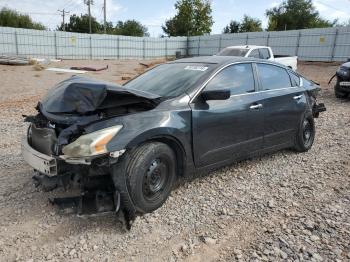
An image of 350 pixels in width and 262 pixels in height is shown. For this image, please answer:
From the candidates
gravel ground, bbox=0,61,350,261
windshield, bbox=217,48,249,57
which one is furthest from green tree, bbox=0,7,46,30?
gravel ground, bbox=0,61,350,261

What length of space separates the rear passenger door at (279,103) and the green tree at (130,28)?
61.0m

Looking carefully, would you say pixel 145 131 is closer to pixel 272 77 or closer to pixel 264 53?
pixel 272 77

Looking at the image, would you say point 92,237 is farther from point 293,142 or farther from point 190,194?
point 293,142

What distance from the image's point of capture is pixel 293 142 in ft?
18.0

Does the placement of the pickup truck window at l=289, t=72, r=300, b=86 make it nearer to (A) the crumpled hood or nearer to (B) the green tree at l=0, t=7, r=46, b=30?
(A) the crumpled hood

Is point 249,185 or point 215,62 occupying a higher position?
point 215,62

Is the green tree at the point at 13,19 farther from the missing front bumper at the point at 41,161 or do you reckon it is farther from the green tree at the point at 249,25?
the missing front bumper at the point at 41,161

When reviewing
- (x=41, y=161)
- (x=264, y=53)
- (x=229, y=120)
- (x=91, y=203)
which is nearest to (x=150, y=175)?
(x=91, y=203)

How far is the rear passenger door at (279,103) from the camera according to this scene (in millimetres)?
4824

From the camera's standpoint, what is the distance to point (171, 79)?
4316 millimetres

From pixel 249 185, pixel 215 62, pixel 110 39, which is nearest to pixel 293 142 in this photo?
pixel 249 185

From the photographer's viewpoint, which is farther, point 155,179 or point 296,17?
point 296,17

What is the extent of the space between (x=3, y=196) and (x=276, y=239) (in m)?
2.96

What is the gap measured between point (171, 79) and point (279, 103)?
5.59 ft
